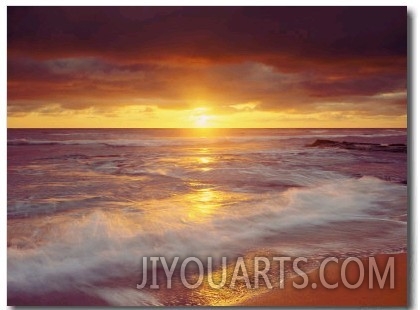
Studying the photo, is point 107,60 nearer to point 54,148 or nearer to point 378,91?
point 54,148

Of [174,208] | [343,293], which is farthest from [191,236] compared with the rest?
[343,293]

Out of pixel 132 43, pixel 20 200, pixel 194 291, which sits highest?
pixel 132 43

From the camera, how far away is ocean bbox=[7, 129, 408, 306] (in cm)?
271

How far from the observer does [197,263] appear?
2.72 meters

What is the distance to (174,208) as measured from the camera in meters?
2.73

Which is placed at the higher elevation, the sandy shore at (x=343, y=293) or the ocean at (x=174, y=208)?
the ocean at (x=174, y=208)

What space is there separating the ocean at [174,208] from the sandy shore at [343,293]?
0.07 meters

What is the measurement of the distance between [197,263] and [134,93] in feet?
2.72

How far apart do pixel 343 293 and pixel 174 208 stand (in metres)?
0.87

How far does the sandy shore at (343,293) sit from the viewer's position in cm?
273

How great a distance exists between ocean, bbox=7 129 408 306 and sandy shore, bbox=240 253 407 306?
0.07 m

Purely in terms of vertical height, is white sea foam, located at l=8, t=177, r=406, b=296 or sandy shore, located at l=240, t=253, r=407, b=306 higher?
white sea foam, located at l=8, t=177, r=406, b=296

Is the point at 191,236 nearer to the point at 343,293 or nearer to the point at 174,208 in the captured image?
the point at 174,208

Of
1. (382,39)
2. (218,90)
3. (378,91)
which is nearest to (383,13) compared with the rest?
(382,39)
